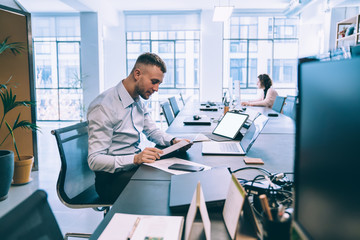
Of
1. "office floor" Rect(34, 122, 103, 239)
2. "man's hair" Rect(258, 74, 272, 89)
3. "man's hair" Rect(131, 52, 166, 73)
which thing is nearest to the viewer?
"man's hair" Rect(131, 52, 166, 73)

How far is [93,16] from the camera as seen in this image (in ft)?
22.7

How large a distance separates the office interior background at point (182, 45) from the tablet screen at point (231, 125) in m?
5.99

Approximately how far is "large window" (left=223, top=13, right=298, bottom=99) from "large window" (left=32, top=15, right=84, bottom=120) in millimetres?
4351

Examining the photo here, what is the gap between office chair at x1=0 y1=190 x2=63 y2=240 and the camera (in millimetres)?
715

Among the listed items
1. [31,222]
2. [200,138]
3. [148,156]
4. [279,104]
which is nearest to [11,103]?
[200,138]

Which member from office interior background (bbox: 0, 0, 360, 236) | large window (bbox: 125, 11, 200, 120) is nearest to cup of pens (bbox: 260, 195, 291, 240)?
office interior background (bbox: 0, 0, 360, 236)

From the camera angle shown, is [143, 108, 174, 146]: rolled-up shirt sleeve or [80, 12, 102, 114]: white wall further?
[80, 12, 102, 114]: white wall

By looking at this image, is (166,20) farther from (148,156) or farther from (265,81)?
(148,156)

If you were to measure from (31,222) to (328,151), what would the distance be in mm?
751

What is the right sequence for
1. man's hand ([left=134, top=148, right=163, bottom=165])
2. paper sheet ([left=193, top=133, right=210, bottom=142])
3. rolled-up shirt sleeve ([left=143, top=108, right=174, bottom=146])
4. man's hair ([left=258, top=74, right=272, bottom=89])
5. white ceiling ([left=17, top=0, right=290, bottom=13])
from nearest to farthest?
man's hand ([left=134, top=148, right=163, bottom=165]) < rolled-up shirt sleeve ([left=143, top=108, right=174, bottom=146]) < paper sheet ([left=193, top=133, right=210, bottom=142]) < man's hair ([left=258, top=74, right=272, bottom=89]) < white ceiling ([left=17, top=0, right=290, bottom=13])

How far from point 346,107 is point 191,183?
2.63 feet

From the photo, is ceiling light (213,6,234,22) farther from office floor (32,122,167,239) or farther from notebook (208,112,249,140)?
notebook (208,112,249,140)

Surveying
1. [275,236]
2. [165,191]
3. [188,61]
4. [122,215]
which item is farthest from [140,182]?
[188,61]

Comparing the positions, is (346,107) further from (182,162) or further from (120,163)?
(120,163)
